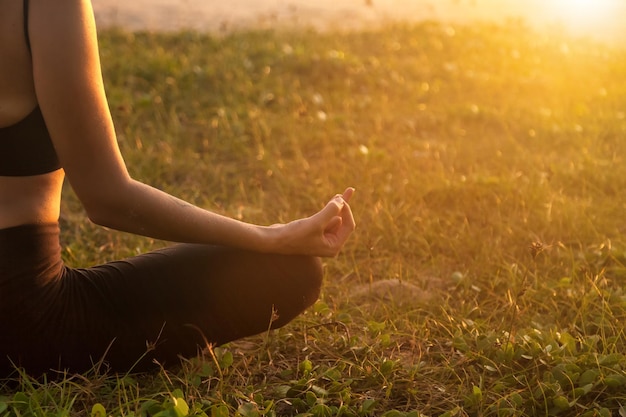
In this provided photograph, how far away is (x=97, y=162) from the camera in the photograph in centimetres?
212

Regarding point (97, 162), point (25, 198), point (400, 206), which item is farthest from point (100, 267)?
point (400, 206)

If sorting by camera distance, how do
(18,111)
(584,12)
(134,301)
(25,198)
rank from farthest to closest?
1. (584,12)
2. (134,301)
3. (25,198)
4. (18,111)

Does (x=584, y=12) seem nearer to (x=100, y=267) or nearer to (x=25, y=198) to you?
(x=100, y=267)

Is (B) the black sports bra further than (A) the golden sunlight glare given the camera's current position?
No

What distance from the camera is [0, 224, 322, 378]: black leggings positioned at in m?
2.25

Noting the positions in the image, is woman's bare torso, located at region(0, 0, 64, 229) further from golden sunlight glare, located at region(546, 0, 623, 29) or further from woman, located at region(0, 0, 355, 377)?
golden sunlight glare, located at region(546, 0, 623, 29)

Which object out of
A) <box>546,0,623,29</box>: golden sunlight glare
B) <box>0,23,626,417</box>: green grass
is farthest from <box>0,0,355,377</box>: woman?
<box>546,0,623,29</box>: golden sunlight glare

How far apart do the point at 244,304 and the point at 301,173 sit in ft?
8.59

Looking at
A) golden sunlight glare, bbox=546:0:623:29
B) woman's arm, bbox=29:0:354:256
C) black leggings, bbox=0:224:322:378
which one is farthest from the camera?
golden sunlight glare, bbox=546:0:623:29

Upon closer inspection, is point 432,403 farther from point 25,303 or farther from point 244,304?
point 25,303

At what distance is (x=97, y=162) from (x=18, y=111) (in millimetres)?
232

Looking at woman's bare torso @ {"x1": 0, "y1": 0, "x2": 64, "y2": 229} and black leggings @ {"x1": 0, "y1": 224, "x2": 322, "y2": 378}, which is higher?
woman's bare torso @ {"x1": 0, "y1": 0, "x2": 64, "y2": 229}

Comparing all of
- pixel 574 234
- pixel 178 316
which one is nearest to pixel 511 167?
pixel 574 234

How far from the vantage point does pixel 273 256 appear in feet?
8.17
